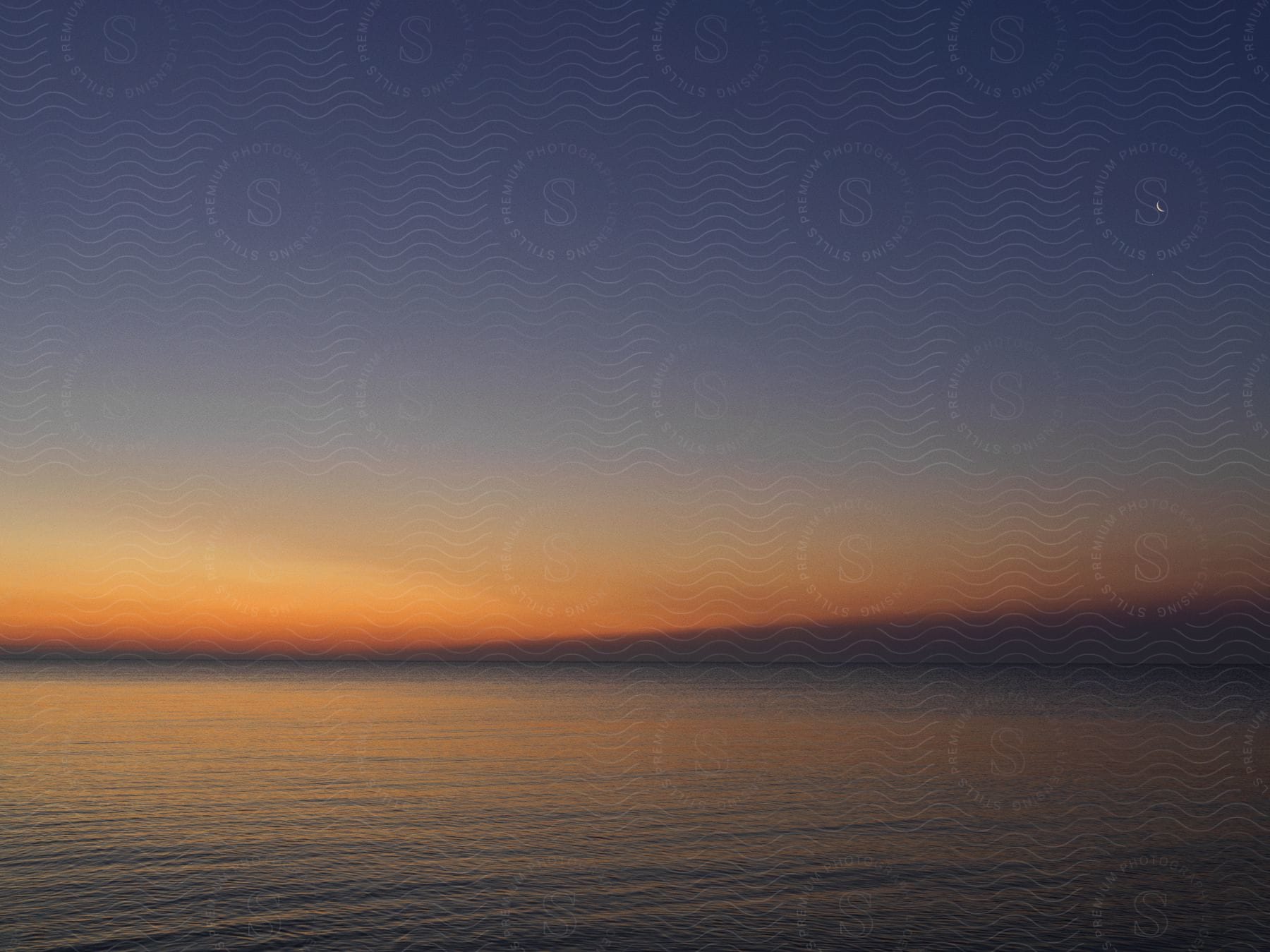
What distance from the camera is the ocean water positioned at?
86.0ft

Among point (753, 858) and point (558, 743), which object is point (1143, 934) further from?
point (558, 743)

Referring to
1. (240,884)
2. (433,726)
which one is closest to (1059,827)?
(240,884)

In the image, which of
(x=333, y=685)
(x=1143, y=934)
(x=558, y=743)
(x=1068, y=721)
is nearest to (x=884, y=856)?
(x=1143, y=934)

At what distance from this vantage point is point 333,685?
615 ft

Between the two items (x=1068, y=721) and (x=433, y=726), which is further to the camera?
(x=1068, y=721)

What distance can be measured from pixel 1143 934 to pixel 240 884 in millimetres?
27282

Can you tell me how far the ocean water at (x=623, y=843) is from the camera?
26.2m

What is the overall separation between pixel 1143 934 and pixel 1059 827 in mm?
13578

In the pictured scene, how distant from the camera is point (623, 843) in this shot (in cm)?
3544

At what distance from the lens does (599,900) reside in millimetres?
28484

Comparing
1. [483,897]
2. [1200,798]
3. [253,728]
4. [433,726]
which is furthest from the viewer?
[433,726]

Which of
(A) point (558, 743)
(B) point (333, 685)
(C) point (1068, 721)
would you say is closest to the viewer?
(A) point (558, 743)

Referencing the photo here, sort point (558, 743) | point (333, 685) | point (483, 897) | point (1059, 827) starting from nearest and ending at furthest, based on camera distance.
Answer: point (483, 897)
point (1059, 827)
point (558, 743)
point (333, 685)

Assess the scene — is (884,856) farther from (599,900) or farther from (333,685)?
(333,685)
